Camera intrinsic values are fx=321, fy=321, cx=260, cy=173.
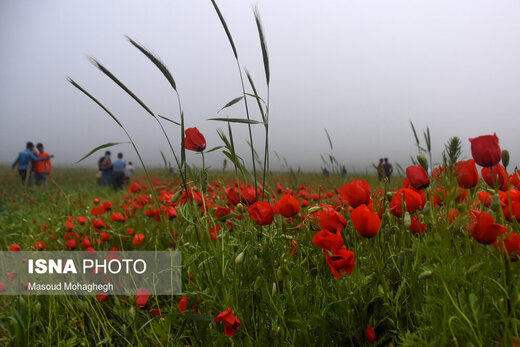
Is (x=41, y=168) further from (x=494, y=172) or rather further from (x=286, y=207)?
(x=494, y=172)

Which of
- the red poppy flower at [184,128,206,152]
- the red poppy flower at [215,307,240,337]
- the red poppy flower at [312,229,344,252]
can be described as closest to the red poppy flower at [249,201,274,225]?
the red poppy flower at [312,229,344,252]

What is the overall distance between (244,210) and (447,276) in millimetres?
988

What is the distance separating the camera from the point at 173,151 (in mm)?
1312

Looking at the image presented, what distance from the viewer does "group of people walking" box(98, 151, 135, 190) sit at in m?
11.0

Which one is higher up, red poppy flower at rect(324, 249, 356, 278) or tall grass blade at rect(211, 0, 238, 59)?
tall grass blade at rect(211, 0, 238, 59)

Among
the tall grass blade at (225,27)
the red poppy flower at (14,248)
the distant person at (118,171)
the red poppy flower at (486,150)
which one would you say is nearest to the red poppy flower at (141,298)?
the tall grass blade at (225,27)

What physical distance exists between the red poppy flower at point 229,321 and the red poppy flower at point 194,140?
32.0 inches

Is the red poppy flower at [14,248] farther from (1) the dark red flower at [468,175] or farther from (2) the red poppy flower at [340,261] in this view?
(1) the dark red flower at [468,175]

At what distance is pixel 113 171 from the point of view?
11.0 metres

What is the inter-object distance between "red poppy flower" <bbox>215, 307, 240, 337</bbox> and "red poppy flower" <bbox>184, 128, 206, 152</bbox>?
813mm

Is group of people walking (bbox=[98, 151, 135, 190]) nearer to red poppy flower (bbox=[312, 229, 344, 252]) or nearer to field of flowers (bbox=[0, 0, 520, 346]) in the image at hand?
field of flowers (bbox=[0, 0, 520, 346])

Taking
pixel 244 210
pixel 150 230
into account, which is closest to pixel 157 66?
pixel 244 210

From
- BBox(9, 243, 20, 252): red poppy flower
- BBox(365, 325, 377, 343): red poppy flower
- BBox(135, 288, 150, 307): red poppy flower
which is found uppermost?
BBox(9, 243, 20, 252): red poppy flower

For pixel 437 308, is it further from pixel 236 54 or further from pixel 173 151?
pixel 236 54
